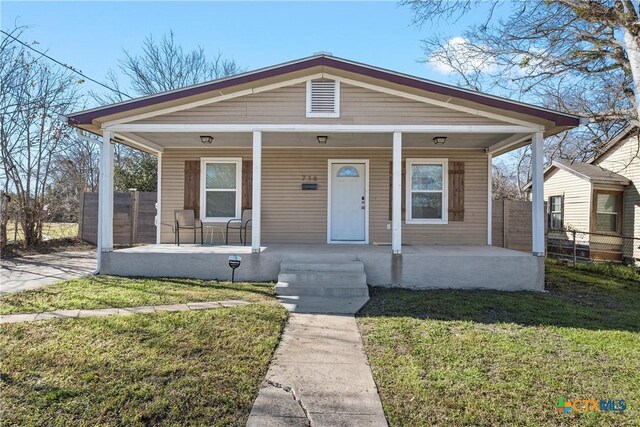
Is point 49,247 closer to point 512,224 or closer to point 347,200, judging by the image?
point 347,200

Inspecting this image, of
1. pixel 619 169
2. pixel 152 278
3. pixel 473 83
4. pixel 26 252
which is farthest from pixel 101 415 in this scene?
pixel 619 169

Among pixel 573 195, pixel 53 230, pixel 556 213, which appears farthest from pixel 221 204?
pixel 556 213

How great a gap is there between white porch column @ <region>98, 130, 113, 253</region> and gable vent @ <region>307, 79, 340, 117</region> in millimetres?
3596

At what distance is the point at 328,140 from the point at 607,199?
11147mm

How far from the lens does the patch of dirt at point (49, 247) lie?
9.06m

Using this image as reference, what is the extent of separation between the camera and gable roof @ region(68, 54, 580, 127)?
245 inches

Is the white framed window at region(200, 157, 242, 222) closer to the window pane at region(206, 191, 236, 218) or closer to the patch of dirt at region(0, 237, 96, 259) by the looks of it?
the window pane at region(206, 191, 236, 218)

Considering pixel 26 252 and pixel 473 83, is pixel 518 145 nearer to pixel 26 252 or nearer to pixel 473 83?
pixel 473 83

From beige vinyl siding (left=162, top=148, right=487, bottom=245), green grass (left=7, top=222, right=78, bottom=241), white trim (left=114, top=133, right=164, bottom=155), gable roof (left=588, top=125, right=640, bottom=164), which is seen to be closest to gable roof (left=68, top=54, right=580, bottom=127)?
white trim (left=114, top=133, right=164, bottom=155)

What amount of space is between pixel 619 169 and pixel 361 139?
10.8 m

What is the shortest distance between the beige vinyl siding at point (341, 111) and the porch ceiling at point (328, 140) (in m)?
0.60

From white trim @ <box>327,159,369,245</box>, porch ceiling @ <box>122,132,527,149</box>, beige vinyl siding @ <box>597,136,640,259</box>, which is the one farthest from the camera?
beige vinyl siding @ <box>597,136,640,259</box>

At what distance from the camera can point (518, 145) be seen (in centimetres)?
768

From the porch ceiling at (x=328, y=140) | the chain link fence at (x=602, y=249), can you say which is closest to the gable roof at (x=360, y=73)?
the porch ceiling at (x=328, y=140)
